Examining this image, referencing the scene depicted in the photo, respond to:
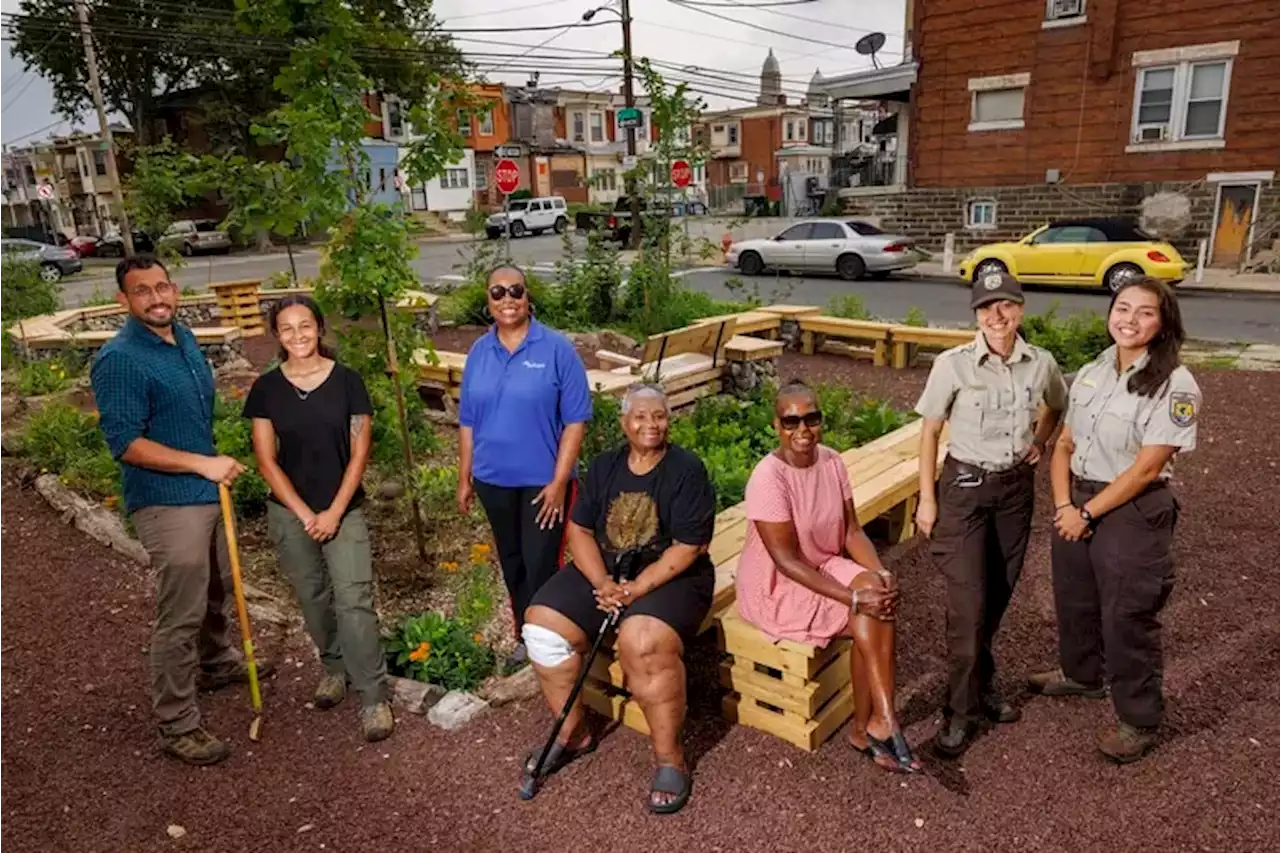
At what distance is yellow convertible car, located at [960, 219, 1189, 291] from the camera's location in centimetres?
1491

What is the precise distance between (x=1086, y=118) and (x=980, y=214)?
2969 mm

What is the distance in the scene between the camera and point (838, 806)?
304 centimetres

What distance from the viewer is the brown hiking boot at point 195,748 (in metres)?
3.36

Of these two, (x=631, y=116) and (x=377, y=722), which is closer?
(x=377, y=722)

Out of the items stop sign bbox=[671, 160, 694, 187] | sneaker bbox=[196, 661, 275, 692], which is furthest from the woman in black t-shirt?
stop sign bbox=[671, 160, 694, 187]

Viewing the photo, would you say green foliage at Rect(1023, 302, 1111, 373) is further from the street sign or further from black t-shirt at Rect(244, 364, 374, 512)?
the street sign

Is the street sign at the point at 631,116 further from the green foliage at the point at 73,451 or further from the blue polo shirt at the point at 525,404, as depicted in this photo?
the blue polo shirt at the point at 525,404

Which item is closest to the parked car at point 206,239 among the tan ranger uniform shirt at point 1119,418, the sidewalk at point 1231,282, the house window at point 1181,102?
the house window at point 1181,102

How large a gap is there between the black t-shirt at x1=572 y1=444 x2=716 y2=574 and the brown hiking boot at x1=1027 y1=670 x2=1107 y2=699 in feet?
4.86

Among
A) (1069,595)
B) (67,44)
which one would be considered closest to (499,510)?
(1069,595)

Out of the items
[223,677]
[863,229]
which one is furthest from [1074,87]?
[223,677]

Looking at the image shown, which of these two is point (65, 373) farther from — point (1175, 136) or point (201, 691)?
point (1175, 136)

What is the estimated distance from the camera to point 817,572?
3.19m

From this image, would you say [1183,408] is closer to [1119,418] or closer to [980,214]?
[1119,418]
